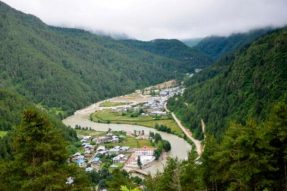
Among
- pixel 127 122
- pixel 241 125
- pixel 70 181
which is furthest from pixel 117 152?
pixel 70 181

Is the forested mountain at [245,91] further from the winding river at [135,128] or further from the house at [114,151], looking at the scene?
the house at [114,151]

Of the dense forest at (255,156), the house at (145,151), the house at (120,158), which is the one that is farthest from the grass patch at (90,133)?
the dense forest at (255,156)

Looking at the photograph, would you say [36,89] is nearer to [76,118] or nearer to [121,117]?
[76,118]

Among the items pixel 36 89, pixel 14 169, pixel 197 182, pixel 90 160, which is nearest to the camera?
pixel 14 169

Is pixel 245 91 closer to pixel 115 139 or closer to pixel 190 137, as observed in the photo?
pixel 190 137

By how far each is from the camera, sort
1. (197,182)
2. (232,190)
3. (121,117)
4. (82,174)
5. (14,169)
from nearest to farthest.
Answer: (14,169), (82,174), (232,190), (197,182), (121,117)

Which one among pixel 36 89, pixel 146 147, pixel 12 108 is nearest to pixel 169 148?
pixel 146 147
